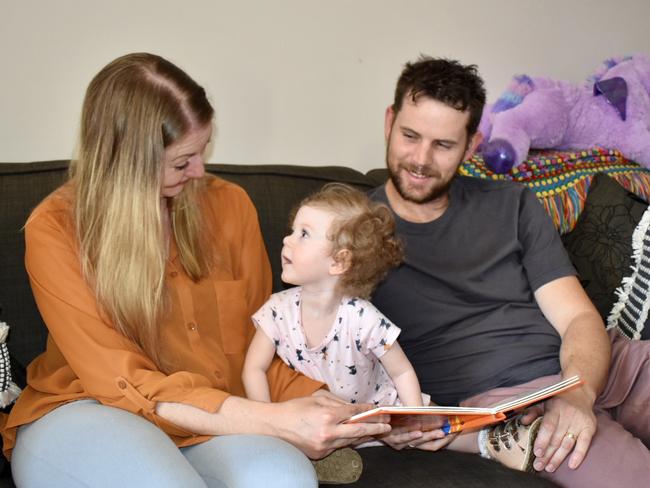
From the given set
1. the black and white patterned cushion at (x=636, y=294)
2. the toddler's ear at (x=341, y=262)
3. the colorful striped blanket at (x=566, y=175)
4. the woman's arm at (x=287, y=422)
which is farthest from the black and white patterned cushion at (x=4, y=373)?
the black and white patterned cushion at (x=636, y=294)

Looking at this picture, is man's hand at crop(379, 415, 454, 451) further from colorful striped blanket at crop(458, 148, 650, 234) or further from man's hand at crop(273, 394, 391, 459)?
colorful striped blanket at crop(458, 148, 650, 234)

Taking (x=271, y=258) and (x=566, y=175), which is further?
(x=566, y=175)

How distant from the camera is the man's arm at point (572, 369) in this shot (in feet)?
5.44

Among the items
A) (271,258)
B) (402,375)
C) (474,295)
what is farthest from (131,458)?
(474,295)

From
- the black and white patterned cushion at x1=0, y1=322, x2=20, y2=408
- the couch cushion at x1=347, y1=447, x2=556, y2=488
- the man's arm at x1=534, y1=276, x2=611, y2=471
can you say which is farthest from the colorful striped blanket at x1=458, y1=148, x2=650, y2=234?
the black and white patterned cushion at x1=0, y1=322, x2=20, y2=408

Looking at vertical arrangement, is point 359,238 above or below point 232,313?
above

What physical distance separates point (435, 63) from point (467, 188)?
1.07 feet

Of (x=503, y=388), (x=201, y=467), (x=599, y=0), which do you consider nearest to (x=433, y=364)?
(x=503, y=388)

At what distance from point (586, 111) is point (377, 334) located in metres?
1.27

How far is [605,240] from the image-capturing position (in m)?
2.23

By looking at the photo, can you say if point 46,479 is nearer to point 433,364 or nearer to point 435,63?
point 433,364

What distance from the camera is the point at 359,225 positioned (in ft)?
5.91

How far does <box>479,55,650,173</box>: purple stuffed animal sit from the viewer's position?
2.54 meters

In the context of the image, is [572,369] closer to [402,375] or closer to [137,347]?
[402,375]
